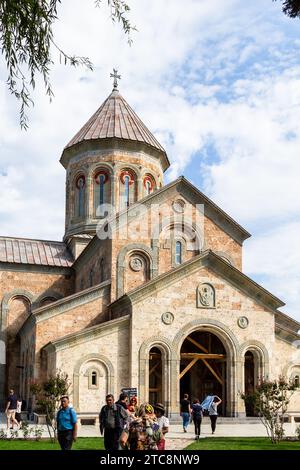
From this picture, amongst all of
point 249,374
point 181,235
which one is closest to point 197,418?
point 249,374

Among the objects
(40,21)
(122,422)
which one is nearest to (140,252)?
(122,422)

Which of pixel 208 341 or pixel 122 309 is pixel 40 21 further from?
pixel 208 341

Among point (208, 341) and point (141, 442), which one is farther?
point (208, 341)

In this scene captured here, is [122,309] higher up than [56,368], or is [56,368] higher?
[122,309]

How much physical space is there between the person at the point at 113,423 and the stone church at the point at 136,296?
11.2 meters

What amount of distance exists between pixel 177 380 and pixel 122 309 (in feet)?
10.8

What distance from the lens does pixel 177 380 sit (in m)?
21.9

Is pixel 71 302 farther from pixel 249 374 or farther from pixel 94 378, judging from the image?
pixel 249 374

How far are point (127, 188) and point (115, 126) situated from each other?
3511 mm

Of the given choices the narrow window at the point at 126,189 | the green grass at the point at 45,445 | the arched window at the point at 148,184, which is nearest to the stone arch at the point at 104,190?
the narrow window at the point at 126,189

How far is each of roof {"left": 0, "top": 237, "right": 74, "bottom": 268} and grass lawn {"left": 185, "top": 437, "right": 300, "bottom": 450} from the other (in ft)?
52.5

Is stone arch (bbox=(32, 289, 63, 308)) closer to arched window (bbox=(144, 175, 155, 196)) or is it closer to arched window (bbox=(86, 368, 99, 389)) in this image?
arched window (bbox=(144, 175, 155, 196))

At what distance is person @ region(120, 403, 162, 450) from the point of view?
31.8 feet

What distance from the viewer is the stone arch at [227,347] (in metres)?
22.2
